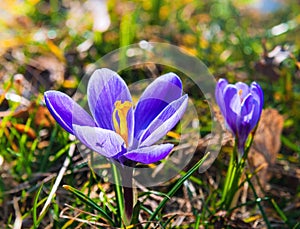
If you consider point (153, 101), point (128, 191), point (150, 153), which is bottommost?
point (128, 191)

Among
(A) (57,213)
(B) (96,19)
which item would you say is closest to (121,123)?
(A) (57,213)

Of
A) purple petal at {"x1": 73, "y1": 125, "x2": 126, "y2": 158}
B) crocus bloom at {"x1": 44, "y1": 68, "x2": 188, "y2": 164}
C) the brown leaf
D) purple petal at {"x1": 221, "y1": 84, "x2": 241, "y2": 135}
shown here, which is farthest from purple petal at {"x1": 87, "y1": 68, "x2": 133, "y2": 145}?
the brown leaf

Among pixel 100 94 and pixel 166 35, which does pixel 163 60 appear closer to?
pixel 166 35

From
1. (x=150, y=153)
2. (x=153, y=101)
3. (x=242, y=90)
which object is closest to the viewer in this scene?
(x=150, y=153)

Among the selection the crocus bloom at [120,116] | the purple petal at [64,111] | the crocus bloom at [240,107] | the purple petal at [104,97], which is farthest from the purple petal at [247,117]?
the purple petal at [64,111]

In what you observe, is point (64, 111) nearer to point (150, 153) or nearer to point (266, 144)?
point (150, 153)

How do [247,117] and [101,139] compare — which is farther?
[247,117]

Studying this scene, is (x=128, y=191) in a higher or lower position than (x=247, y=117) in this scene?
lower

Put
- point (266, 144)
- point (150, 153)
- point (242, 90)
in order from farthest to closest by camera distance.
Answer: point (266, 144) → point (242, 90) → point (150, 153)

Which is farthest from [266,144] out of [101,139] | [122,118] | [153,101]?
[101,139]
